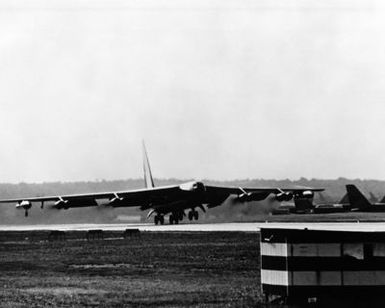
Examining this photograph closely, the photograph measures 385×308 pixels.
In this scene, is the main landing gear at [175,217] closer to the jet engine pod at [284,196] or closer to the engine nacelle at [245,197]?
the engine nacelle at [245,197]

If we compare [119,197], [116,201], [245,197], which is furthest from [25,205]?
[245,197]

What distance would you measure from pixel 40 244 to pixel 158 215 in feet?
111

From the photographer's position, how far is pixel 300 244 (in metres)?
17.5

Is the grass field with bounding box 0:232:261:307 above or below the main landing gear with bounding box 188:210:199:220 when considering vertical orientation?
above

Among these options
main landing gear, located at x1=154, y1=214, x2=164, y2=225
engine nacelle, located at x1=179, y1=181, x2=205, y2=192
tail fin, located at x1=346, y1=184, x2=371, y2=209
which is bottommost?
main landing gear, located at x1=154, y1=214, x2=164, y2=225

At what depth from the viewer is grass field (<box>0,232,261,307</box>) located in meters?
19.8

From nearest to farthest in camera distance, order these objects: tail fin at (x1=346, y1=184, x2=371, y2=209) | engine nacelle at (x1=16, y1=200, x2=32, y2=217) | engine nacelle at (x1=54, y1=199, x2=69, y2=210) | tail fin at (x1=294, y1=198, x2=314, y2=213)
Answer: engine nacelle at (x1=54, y1=199, x2=69, y2=210), engine nacelle at (x1=16, y1=200, x2=32, y2=217), tail fin at (x1=346, y1=184, x2=371, y2=209), tail fin at (x1=294, y1=198, x2=314, y2=213)

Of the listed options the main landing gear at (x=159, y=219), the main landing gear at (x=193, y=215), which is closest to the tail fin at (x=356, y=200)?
the main landing gear at (x=193, y=215)

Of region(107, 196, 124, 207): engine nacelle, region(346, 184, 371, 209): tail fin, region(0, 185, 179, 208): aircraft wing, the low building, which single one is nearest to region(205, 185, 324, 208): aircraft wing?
region(0, 185, 179, 208): aircraft wing

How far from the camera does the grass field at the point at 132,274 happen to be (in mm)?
19766

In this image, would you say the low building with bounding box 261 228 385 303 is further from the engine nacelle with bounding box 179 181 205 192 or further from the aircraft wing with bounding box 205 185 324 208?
the aircraft wing with bounding box 205 185 324 208

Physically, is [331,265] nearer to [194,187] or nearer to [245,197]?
[194,187]

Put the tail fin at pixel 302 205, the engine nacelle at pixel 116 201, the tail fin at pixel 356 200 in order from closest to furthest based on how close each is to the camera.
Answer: the engine nacelle at pixel 116 201 → the tail fin at pixel 356 200 → the tail fin at pixel 302 205

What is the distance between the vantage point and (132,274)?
87.5 ft
